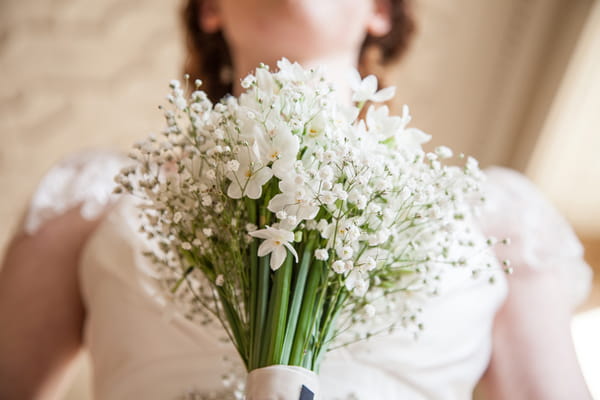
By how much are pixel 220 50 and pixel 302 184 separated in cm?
110

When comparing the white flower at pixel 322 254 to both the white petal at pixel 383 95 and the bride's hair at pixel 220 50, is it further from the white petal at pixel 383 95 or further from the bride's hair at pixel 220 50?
the bride's hair at pixel 220 50

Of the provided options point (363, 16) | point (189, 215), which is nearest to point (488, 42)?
point (363, 16)

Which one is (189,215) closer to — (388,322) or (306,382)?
(306,382)

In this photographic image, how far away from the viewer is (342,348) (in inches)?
32.2

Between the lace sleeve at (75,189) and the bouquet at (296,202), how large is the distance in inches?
22.4

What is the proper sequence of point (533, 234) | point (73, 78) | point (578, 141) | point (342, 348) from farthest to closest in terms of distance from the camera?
point (73, 78)
point (578, 141)
point (533, 234)
point (342, 348)

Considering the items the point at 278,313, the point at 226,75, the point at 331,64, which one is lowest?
the point at 278,313

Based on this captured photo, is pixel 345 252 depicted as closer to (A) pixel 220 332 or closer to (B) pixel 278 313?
(B) pixel 278 313

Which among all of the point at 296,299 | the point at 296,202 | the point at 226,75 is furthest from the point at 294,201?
the point at 226,75


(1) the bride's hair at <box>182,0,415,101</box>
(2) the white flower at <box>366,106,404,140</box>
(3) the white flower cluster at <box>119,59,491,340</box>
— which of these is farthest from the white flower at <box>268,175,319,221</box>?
(1) the bride's hair at <box>182,0,415,101</box>

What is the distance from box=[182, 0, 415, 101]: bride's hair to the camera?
1478 mm

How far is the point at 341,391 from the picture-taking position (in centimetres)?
78

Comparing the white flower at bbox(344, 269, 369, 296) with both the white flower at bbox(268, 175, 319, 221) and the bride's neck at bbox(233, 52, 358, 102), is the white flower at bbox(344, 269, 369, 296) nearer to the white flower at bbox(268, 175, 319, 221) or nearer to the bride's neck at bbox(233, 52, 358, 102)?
the white flower at bbox(268, 175, 319, 221)

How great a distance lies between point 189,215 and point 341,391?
360mm
